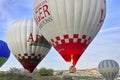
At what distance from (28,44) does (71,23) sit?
9.77m

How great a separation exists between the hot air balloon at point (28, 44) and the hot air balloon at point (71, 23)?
25.1ft

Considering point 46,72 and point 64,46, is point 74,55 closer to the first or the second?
point 64,46

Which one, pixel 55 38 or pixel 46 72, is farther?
pixel 46 72

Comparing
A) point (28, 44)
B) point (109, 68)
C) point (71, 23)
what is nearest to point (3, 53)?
point (28, 44)

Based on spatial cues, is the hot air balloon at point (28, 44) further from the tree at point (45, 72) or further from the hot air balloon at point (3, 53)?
the tree at point (45, 72)

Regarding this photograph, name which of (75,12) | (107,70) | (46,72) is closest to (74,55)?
(75,12)

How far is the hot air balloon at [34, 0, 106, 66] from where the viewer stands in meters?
24.4

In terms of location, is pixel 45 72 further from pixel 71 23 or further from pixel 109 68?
pixel 71 23

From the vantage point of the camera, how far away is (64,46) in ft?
80.5

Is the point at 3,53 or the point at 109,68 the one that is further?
the point at 109,68

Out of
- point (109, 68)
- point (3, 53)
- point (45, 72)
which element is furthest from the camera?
point (45, 72)

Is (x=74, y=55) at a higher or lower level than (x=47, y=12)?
lower

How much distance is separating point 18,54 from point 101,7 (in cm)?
1164

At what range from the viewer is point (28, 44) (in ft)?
109
